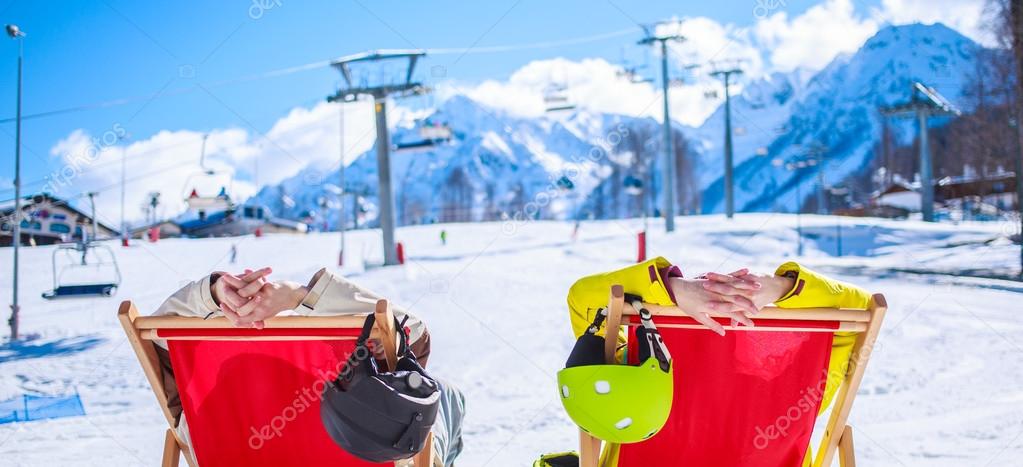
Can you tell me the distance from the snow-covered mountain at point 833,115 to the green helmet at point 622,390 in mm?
119247

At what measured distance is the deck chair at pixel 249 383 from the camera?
67.2 inches

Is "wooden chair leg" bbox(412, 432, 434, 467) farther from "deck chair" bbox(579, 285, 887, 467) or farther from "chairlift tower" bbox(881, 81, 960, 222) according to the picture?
"chairlift tower" bbox(881, 81, 960, 222)

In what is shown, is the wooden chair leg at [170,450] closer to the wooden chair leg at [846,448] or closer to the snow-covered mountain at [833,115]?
the wooden chair leg at [846,448]

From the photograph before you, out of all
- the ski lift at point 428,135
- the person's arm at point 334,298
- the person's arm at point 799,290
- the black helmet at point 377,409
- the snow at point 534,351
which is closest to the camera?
the black helmet at point 377,409

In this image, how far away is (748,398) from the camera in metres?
1.81

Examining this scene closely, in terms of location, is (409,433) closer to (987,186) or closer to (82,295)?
(82,295)

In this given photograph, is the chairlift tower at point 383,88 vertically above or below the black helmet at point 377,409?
above

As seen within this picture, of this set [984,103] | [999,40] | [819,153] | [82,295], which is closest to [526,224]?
[819,153]

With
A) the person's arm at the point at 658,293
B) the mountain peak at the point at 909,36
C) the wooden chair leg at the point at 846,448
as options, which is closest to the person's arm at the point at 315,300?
the person's arm at the point at 658,293

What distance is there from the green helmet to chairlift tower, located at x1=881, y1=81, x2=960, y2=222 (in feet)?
101

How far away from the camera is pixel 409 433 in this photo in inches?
61.6

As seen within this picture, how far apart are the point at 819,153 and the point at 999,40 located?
40.3 feet

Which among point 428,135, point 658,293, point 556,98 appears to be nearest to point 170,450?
point 658,293

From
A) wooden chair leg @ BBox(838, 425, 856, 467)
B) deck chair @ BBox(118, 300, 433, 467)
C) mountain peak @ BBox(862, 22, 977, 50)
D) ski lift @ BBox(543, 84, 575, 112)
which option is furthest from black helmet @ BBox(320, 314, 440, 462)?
mountain peak @ BBox(862, 22, 977, 50)
